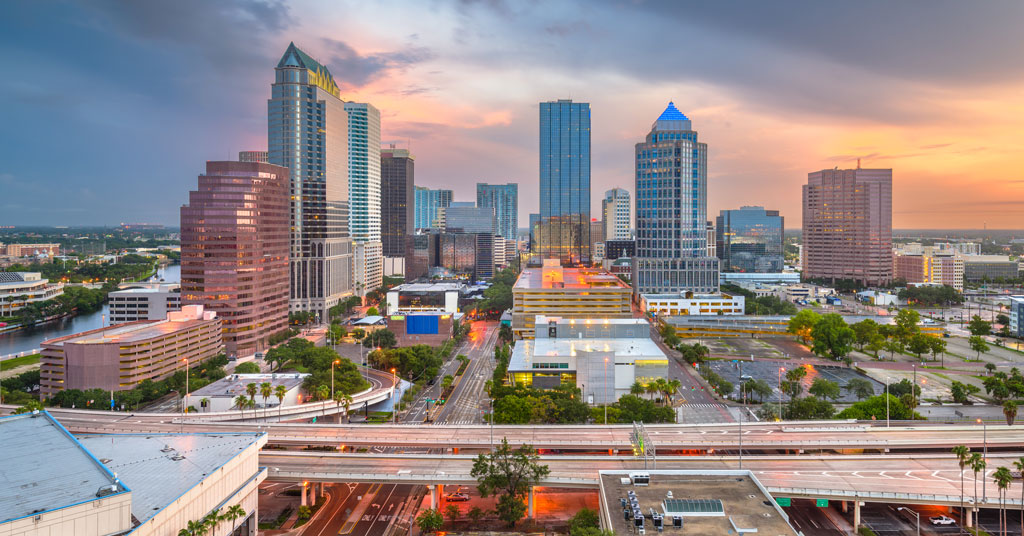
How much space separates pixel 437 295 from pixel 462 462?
99422mm

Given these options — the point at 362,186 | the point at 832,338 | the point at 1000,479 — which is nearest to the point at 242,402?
the point at 1000,479

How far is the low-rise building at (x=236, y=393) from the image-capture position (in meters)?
67.9

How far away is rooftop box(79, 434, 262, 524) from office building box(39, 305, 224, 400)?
3442 cm

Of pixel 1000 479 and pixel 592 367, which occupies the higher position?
pixel 1000 479

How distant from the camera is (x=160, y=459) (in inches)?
1591

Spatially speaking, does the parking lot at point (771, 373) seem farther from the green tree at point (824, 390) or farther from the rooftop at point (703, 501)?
the rooftop at point (703, 501)

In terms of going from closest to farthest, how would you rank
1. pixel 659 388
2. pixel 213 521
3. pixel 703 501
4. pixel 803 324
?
pixel 213 521, pixel 703 501, pixel 659 388, pixel 803 324

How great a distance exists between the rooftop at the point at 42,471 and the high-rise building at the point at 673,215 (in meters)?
142

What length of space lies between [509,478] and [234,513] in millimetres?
18398

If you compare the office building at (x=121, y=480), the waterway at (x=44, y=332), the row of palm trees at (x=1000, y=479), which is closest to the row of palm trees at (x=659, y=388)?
the row of palm trees at (x=1000, y=479)

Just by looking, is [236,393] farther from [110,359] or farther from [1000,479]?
[1000,479]

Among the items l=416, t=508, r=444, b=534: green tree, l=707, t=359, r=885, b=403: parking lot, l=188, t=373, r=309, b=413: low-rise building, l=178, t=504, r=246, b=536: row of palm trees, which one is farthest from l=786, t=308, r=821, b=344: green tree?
l=178, t=504, r=246, b=536: row of palm trees

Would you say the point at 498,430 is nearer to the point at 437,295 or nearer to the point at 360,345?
the point at 360,345

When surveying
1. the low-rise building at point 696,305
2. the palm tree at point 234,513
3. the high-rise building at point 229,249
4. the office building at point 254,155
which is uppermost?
the office building at point 254,155
